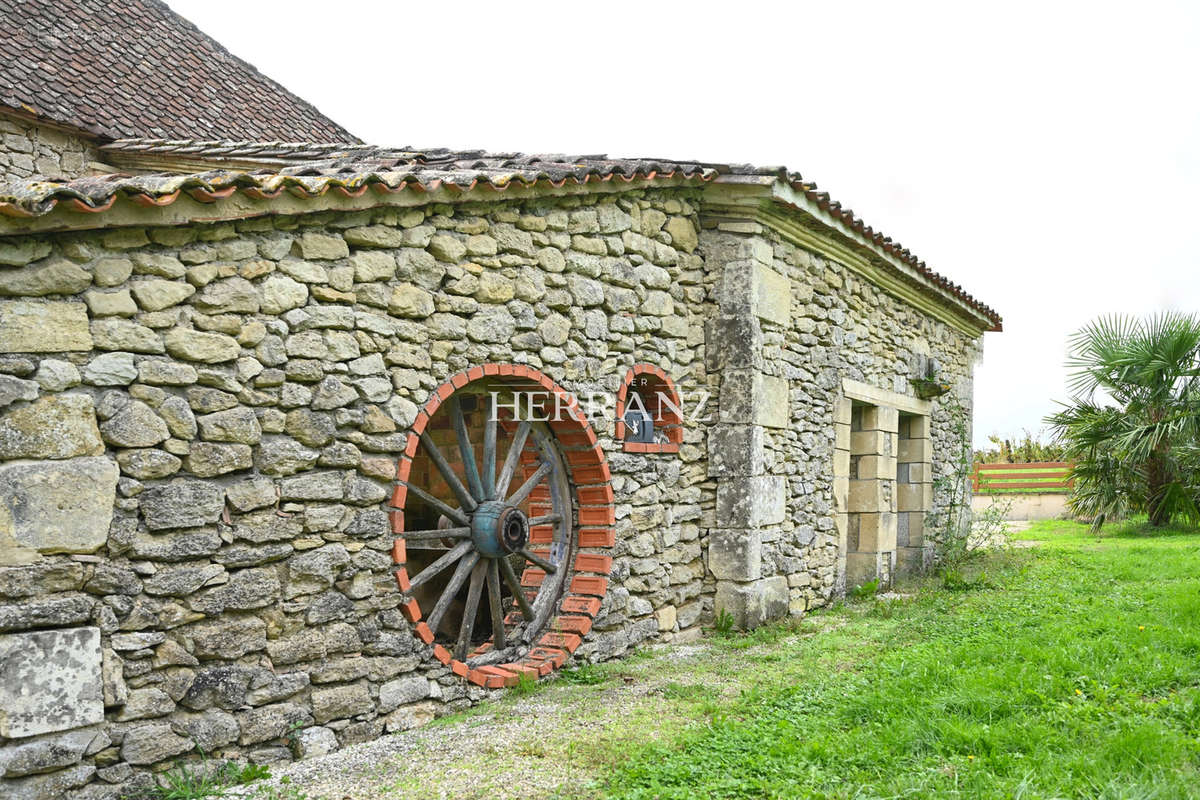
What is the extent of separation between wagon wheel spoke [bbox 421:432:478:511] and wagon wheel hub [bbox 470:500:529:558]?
8cm

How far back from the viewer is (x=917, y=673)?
5047 millimetres

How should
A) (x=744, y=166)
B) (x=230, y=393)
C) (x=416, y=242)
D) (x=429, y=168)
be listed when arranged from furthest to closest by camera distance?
(x=744, y=166)
(x=429, y=168)
(x=416, y=242)
(x=230, y=393)

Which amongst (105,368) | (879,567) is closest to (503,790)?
(105,368)

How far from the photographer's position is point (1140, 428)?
12.9 metres

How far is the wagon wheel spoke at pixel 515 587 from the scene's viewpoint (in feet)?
18.6

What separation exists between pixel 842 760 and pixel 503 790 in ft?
4.74

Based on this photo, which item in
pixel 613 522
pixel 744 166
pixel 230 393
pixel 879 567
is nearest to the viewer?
pixel 230 393

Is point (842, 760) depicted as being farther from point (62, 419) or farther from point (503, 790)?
point (62, 419)

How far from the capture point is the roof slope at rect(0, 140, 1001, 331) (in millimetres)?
3688

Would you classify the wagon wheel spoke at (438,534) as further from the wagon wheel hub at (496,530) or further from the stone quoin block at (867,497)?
the stone quoin block at (867,497)

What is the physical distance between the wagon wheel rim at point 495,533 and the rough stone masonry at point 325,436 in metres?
0.11

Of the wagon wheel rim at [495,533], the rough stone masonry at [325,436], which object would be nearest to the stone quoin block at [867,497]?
the rough stone masonry at [325,436]

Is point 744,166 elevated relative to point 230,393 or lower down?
elevated

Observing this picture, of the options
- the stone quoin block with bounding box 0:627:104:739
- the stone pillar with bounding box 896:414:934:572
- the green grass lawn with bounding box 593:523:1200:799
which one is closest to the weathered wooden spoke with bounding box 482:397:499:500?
the green grass lawn with bounding box 593:523:1200:799
